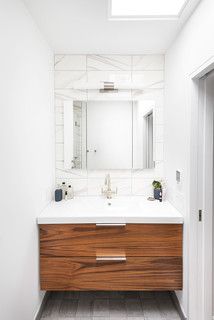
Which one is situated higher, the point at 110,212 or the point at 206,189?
the point at 206,189

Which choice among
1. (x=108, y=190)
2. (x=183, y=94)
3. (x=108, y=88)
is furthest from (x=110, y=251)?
(x=108, y=88)

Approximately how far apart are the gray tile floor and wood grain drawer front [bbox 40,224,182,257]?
55cm

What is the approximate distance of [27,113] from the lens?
1848 millimetres

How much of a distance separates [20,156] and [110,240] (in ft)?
3.27

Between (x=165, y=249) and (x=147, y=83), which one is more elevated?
(x=147, y=83)

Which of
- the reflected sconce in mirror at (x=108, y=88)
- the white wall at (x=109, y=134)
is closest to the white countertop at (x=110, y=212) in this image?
the white wall at (x=109, y=134)

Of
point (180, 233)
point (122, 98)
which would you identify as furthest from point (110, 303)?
point (122, 98)

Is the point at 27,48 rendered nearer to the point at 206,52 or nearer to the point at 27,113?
the point at 27,113

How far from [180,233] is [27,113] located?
151 centimetres

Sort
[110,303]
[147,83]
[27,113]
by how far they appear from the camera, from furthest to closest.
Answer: [147,83] → [110,303] → [27,113]

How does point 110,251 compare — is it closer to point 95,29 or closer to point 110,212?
point 110,212

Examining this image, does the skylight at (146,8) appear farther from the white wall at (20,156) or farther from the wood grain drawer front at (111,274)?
the wood grain drawer front at (111,274)

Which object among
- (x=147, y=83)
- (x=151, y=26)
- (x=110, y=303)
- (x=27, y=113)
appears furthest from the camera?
(x=147, y=83)

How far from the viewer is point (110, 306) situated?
2.30m
